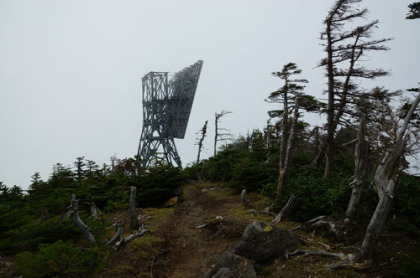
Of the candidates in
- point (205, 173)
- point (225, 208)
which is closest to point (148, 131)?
point (205, 173)

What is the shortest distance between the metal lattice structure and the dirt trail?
1722cm

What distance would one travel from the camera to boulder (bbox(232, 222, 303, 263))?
21.2ft

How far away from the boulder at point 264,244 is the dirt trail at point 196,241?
1148 mm

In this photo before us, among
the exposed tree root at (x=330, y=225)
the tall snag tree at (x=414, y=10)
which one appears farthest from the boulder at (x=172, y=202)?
the tall snag tree at (x=414, y=10)

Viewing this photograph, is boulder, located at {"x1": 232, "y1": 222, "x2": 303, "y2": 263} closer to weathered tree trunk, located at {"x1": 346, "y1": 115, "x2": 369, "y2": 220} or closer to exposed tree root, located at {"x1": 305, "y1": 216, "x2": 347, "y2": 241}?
exposed tree root, located at {"x1": 305, "y1": 216, "x2": 347, "y2": 241}

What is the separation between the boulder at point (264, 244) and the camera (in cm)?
646

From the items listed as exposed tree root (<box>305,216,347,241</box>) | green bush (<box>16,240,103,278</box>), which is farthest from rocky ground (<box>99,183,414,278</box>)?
green bush (<box>16,240,103,278</box>)

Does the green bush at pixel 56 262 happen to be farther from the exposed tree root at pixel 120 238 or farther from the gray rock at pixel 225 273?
the exposed tree root at pixel 120 238

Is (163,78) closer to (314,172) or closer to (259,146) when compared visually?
(259,146)

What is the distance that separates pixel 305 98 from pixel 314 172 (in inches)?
162

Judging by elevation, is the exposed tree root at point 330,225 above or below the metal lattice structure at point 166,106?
below

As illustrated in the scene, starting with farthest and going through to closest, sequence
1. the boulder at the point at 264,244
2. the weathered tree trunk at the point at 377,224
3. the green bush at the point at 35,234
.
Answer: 1. the green bush at the point at 35,234
2. the boulder at the point at 264,244
3. the weathered tree trunk at the point at 377,224

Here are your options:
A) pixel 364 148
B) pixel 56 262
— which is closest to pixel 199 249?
pixel 56 262

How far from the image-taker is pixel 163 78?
29.6m
